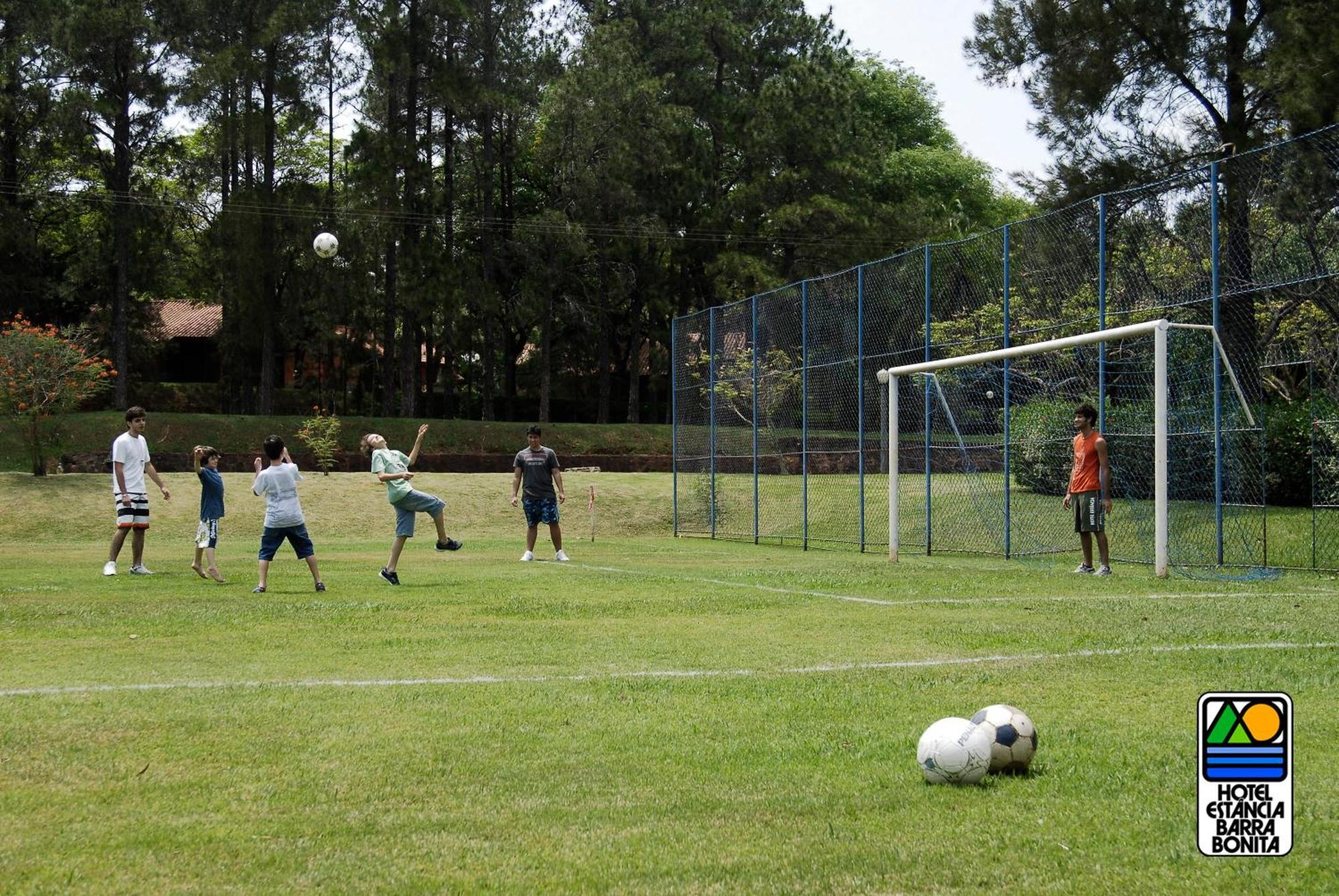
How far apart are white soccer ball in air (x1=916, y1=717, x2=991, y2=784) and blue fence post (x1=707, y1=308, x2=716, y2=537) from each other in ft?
66.1

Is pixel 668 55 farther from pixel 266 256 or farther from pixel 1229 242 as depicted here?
pixel 1229 242

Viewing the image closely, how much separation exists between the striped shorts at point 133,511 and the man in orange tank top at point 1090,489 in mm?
10821

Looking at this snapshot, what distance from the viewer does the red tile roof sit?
5747cm

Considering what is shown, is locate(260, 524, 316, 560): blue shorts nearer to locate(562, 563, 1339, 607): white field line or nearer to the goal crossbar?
locate(562, 563, 1339, 607): white field line

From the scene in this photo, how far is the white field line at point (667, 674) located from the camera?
7117 millimetres

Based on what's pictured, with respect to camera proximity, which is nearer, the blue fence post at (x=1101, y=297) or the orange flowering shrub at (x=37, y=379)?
the blue fence post at (x=1101, y=297)

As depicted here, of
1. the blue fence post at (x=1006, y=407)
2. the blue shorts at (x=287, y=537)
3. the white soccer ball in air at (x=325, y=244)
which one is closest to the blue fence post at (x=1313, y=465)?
the blue fence post at (x=1006, y=407)

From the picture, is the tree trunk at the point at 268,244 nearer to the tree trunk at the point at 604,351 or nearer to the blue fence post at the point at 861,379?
the tree trunk at the point at 604,351

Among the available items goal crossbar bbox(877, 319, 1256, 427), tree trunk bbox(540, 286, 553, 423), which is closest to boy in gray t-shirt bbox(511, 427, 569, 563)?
goal crossbar bbox(877, 319, 1256, 427)

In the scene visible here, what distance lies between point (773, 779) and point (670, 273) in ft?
153

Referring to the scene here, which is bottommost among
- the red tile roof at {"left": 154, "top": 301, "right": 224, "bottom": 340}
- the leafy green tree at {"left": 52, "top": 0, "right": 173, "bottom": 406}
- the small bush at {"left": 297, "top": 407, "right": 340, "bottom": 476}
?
the small bush at {"left": 297, "top": 407, "right": 340, "bottom": 476}

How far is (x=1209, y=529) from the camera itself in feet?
48.0

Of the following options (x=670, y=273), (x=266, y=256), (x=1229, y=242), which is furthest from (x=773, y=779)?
(x=670, y=273)

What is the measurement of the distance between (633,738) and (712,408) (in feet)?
64.7
